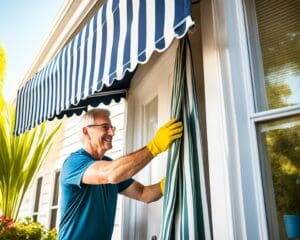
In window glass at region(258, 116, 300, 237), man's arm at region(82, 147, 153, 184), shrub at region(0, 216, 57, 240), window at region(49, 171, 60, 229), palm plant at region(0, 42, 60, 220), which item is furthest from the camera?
window at region(49, 171, 60, 229)

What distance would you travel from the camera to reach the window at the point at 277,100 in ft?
3.62

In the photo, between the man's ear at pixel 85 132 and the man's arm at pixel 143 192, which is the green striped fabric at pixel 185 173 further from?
the man's ear at pixel 85 132

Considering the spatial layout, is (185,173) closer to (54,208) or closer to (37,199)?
(54,208)

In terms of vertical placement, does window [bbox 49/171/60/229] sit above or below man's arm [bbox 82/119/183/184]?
below

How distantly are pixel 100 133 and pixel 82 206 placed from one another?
634mm

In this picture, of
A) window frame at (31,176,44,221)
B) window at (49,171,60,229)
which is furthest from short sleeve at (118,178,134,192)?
window frame at (31,176,44,221)

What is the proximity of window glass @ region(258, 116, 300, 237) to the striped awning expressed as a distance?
59 centimetres

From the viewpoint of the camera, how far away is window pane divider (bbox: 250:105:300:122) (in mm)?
1136

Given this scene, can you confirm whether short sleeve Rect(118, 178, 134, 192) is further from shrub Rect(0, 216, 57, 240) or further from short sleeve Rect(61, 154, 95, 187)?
shrub Rect(0, 216, 57, 240)

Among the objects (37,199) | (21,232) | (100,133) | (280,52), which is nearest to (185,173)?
(280,52)

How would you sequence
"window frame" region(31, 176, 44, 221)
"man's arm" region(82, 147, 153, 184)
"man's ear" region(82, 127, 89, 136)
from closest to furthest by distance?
"man's arm" region(82, 147, 153, 184)
"man's ear" region(82, 127, 89, 136)
"window frame" region(31, 176, 44, 221)

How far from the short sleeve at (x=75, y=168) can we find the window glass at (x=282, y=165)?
128 cm

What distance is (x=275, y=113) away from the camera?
1.18 meters

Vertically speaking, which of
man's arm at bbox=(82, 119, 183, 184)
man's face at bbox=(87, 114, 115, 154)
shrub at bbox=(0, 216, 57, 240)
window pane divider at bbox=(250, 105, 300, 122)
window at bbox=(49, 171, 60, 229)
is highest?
man's face at bbox=(87, 114, 115, 154)
